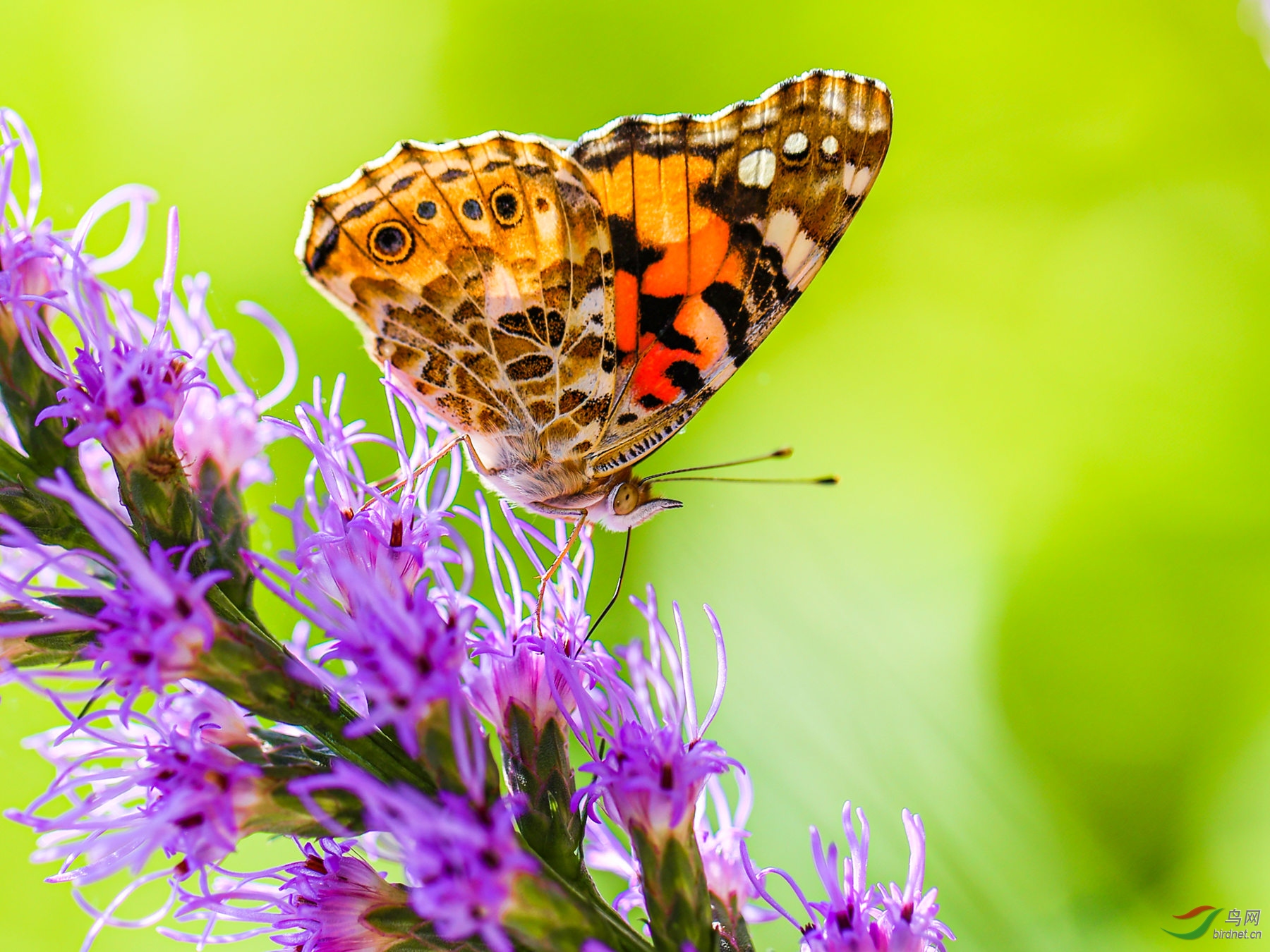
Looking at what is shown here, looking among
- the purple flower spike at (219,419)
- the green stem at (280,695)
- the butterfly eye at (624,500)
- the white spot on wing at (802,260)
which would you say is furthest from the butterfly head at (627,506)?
the green stem at (280,695)

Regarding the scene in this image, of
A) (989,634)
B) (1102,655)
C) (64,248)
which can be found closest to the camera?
(64,248)

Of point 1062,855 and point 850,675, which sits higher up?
point 850,675

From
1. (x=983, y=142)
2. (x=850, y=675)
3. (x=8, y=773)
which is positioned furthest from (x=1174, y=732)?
(x=8, y=773)

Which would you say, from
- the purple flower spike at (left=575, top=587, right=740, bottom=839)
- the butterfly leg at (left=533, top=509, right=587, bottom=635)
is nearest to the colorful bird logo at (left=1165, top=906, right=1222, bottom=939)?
the purple flower spike at (left=575, top=587, right=740, bottom=839)

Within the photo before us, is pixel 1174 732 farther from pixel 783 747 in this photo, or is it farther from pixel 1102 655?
pixel 783 747

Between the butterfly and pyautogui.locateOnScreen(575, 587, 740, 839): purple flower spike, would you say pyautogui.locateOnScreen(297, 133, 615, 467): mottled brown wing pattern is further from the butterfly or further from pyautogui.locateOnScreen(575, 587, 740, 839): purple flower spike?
pyautogui.locateOnScreen(575, 587, 740, 839): purple flower spike

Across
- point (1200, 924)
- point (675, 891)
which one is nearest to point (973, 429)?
point (1200, 924)
